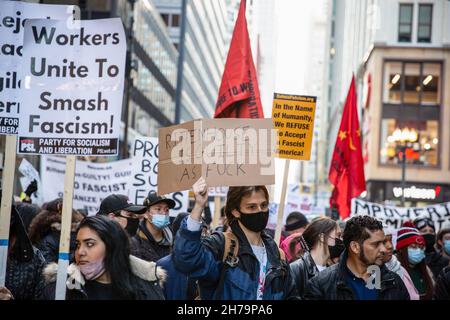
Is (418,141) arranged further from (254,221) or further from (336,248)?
(254,221)

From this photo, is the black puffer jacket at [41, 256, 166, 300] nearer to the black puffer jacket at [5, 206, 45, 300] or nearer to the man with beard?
the black puffer jacket at [5, 206, 45, 300]

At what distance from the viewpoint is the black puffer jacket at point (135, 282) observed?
16.4ft

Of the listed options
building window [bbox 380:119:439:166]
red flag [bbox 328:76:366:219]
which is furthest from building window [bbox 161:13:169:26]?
red flag [bbox 328:76:366:219]

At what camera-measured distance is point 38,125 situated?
5727 millimetres

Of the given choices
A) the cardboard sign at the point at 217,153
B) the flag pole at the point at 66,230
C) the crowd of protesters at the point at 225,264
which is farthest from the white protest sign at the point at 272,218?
the flag pole at the point at 66,230

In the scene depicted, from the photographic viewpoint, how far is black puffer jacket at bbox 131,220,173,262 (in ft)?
24.2

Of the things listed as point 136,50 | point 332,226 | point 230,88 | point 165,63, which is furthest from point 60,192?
point 165,63

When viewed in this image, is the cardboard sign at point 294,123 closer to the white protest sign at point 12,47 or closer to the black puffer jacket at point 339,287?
the black puffer jacket at point 339,287

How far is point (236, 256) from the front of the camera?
5223mm

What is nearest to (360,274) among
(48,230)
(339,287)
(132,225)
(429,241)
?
(339,287)

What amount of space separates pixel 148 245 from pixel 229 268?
8.41 feet

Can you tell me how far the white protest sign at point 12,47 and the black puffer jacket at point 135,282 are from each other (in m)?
1.42

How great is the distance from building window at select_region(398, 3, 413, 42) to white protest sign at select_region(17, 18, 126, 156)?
145 ft

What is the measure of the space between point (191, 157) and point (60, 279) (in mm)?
1254
